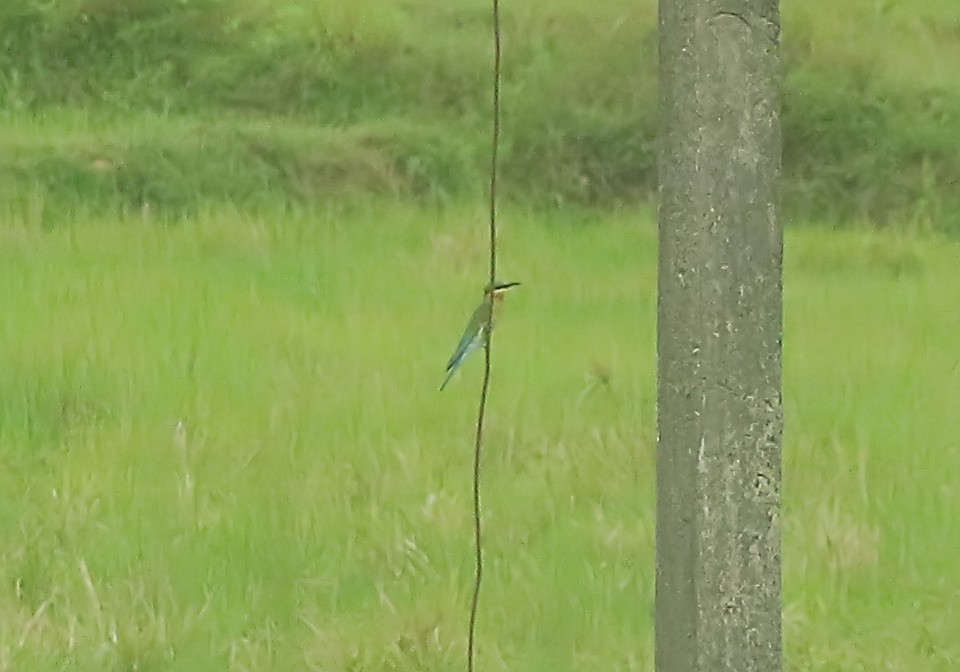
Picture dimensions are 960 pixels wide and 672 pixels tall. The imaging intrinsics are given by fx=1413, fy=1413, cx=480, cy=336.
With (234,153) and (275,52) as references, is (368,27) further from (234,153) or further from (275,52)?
(234,153)

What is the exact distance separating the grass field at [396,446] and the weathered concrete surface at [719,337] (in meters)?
0.53

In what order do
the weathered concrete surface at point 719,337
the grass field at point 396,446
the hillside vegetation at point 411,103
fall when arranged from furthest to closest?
the hillside vegetation at point 411,103 < the grass field at point 396,446 < the weathered concrete surface at point 719,337

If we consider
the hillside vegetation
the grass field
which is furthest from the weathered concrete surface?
the hillside vegetation

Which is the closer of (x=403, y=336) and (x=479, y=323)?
(x=479, y=323)

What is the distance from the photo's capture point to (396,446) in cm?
170

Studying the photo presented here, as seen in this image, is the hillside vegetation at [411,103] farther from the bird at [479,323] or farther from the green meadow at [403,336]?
the bird at [479,323]

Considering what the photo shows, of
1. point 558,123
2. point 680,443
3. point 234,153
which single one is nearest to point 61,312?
point 234,153

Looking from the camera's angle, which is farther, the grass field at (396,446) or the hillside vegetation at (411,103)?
the hillside vegetation at (411,103)

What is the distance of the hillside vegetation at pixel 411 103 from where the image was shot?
1.97 meters

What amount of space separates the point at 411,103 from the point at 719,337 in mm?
1162

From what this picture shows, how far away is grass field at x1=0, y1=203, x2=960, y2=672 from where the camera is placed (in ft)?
5.01

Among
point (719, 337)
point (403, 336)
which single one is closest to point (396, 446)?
point (403, 336)

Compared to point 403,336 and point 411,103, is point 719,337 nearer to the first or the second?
point 403,336

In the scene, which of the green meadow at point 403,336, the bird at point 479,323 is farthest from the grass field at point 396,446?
the bird at point 479,323
